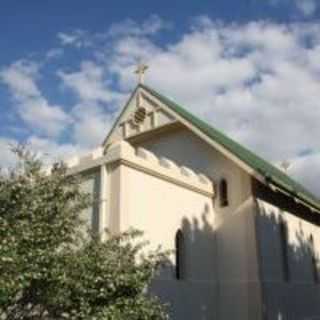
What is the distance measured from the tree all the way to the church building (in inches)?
163

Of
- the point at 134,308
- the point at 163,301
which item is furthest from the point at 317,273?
the point at 134,308

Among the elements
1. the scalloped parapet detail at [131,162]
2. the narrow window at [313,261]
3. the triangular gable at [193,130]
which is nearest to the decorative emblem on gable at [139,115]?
the triangular gable at [193,130]

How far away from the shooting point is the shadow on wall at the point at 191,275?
1546 centimetres

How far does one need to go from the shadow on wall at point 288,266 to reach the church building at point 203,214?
1.5 inches

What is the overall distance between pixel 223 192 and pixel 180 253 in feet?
11.5

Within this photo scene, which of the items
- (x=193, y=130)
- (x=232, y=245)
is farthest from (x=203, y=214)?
(x=193, y=130)

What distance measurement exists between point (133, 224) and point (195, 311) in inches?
149

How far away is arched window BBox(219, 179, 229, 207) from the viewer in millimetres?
19016

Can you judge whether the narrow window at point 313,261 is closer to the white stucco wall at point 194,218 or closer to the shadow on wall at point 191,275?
the white stucco wall at point 194,218

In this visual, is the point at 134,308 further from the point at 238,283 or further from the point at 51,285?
the point at 238,283

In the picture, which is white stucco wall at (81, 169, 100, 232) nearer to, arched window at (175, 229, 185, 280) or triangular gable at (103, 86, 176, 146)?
arched window at (175, 229, 185, 280)

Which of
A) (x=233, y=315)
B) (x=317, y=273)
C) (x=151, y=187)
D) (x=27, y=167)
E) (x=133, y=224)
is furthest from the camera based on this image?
(x=317, y=273)

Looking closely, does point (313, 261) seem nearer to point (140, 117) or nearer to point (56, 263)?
point (140, 117)

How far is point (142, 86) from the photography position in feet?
70.1
